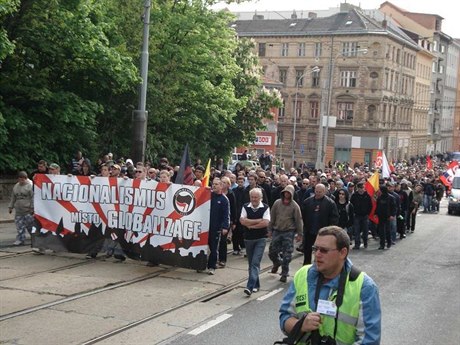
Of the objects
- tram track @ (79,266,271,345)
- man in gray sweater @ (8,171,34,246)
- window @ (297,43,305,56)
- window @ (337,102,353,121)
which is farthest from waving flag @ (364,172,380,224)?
window @ (297,43,305,56)

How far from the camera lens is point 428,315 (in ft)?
35.1

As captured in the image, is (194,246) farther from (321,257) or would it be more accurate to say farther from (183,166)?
(321,257)

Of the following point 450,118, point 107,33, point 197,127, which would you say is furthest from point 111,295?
point 450,118

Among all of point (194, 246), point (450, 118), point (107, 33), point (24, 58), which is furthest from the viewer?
point (450, 118)

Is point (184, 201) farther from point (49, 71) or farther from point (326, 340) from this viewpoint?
point (49, 71)

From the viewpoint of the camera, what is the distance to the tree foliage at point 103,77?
901 inches

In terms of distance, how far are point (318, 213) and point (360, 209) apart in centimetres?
491

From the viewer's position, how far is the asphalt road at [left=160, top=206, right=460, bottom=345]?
908 centimetres

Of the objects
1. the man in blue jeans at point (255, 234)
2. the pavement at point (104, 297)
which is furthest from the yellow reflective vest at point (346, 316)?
the man in blue jeans at point (255, 234)

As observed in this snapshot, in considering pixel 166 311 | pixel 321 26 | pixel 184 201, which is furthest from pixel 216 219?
pixel 321 26

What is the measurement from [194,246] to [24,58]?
1304cm

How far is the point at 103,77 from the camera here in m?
25.0

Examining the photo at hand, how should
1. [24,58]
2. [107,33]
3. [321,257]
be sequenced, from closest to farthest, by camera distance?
[321,257] < [24,58] < [107,33]

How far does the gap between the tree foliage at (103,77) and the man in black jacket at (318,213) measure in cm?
933
